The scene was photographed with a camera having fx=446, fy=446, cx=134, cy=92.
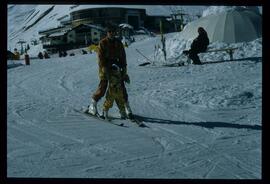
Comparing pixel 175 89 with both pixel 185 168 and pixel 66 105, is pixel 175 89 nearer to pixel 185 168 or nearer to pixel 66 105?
pixel 66 105

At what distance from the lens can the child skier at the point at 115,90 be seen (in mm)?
5637

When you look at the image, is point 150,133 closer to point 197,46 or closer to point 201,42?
point 197,46

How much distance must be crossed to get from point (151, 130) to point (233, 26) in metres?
8.84

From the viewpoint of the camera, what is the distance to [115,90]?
5.74 metres

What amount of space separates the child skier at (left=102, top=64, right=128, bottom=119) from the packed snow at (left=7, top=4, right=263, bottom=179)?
30 cm

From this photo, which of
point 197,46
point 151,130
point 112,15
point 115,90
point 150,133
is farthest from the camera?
point 112,15

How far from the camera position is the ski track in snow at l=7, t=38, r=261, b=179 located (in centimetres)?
415

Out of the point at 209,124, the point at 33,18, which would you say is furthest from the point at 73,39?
the point at 209,124

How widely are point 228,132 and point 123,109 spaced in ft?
4.70

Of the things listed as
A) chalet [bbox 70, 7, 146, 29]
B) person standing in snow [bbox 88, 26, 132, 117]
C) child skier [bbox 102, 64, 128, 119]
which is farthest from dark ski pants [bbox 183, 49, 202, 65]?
chalet [bbox 70, 7, 146, 29]

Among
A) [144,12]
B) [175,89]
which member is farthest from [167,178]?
[144,12]

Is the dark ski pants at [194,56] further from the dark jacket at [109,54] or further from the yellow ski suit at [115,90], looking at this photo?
the dark jacket at [109,54]

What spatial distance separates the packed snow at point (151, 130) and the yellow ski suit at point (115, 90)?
328 mm

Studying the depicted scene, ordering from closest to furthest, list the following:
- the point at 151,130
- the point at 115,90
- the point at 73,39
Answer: the point at 151,130
the point at 115,90
the point at 73,39
